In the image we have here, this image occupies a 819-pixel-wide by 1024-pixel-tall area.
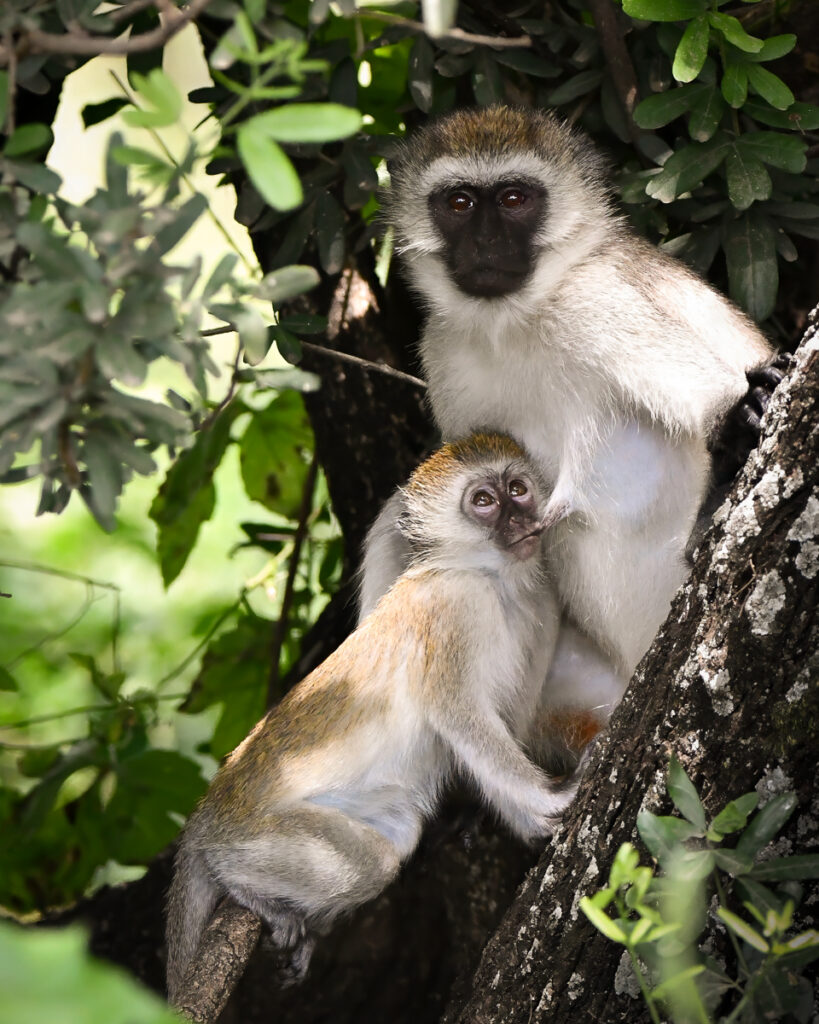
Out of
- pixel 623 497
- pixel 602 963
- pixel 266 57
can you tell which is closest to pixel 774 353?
pixel 623 497

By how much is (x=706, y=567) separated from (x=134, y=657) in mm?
4207

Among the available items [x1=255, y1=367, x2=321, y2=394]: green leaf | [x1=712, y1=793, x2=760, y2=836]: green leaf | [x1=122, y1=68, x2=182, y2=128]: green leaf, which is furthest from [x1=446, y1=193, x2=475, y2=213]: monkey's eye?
[x1=712, y1=793, x2=760, y2=836]: green leaf

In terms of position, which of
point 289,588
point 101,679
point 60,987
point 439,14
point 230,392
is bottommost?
point 101,679

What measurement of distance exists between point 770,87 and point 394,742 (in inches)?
76.6

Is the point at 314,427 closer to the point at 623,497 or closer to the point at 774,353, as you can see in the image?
the point at 623,497

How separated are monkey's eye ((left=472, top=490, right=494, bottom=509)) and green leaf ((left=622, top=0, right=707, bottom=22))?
4.25 ft

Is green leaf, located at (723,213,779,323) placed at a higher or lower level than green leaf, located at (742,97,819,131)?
lower

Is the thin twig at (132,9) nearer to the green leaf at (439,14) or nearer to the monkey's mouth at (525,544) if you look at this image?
the green leaf at (439,14)

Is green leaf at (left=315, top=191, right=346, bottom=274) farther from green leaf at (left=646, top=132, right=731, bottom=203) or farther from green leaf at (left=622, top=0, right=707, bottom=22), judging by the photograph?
green leaf at (left=622, top=0, right=707, bottom=22)

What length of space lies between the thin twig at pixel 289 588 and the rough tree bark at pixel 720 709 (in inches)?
75.6

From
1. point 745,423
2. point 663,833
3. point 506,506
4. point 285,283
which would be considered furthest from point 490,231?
point 663,833

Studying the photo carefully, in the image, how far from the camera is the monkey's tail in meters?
3.21

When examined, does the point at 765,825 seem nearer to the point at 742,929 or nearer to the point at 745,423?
the point at 742,929

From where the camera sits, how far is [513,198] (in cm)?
349
